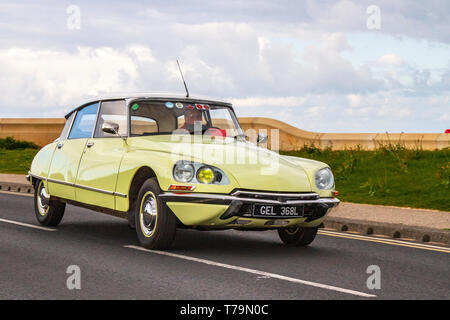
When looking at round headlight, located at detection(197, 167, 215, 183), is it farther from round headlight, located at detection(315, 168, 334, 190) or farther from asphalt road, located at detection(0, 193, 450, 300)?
round headlight, located at detection(315, 168, 334, 190)

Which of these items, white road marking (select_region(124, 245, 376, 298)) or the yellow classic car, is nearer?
white road marking (select_region(124, 245, 376, 298))

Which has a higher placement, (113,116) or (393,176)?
(113,116)

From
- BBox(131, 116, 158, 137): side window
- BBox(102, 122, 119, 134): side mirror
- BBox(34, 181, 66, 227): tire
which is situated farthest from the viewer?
BBox(34, 181, 66, 227): tire

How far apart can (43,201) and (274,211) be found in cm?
445

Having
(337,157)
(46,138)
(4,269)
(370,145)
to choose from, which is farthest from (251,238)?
(46,138)

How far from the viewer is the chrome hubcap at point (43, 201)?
11.0 m

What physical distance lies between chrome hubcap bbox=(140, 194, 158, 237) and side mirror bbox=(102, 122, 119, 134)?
114 centimetres

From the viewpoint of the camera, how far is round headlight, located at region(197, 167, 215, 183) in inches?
314

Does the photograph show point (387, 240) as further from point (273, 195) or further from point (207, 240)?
point (273, 195)

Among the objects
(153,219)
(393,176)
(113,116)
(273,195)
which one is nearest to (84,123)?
(113,116)

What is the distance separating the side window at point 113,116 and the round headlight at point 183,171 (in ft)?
5.00

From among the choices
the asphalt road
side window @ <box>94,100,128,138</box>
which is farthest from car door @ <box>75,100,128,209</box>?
the asphalt road

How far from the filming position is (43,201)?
36.4ft
